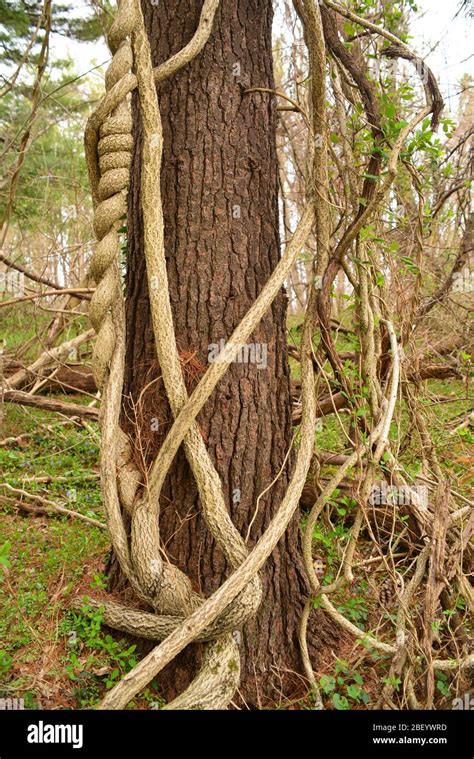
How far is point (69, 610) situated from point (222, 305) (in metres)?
0.93

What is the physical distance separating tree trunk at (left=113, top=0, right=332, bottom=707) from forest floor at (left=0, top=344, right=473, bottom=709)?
0.53ft

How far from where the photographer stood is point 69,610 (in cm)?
169

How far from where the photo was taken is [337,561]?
2.01 meters

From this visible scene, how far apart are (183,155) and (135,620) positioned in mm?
1202

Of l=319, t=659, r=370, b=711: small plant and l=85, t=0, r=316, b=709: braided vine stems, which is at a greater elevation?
l=85, t=0, r=316, b=709: braided vine stems

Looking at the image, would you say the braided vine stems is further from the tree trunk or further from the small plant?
the small plant

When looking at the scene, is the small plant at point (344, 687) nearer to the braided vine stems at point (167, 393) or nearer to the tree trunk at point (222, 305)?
the tree trunk at point (222, 305)

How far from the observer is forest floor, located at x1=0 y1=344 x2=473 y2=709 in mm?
1546

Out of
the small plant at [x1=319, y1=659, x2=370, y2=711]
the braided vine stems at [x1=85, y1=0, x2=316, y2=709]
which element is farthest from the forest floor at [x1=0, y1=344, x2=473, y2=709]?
the braided vine stems at [x1=85, y1=0, x2=316, y2=709]

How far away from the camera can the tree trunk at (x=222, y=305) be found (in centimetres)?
159

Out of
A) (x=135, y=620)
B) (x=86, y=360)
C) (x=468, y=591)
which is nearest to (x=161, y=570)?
(x=135, y=620)

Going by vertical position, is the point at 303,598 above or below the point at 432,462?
below
